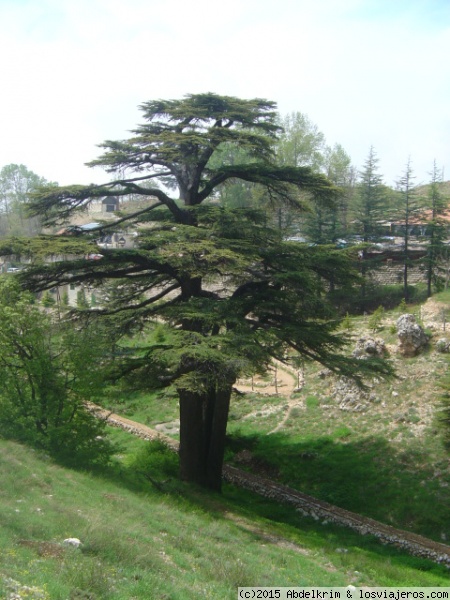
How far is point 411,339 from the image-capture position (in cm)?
2314

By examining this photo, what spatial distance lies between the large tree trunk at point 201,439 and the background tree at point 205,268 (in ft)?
0.09

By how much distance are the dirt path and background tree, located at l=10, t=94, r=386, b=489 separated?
5.89 ft

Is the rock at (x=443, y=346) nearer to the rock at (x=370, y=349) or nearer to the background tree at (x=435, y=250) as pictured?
the rock at (x=370, y=349)

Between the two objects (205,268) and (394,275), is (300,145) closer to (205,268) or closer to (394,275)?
(394,275)

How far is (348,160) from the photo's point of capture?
55719mm

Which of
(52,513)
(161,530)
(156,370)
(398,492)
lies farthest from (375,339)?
(52,513)

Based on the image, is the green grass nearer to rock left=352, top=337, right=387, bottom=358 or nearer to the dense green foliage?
the dense green foliage

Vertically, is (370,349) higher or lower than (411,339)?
lower

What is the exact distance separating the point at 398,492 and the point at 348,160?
4324 cm

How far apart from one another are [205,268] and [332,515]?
24.3ft

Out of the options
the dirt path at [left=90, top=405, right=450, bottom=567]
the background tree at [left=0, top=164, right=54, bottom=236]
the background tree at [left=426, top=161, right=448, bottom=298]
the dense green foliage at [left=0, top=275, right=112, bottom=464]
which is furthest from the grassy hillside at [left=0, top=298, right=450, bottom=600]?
the background tree at [left=0, top=164, right=54, bottom=236]

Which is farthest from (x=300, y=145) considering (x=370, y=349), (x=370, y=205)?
(x=370, y=349)

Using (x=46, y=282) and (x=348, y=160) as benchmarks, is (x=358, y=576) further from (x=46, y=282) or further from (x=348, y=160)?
(x=348, y=160)

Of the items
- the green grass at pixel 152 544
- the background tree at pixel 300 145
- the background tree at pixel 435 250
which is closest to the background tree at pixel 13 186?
the background tree at pixel 300 145
